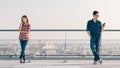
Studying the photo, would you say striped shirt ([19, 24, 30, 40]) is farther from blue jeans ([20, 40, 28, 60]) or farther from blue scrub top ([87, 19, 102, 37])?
blue scrub top ([87, 19, 102, 37])

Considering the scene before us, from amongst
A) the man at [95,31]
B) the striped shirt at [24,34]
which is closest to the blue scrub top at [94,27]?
the man at [95,31]

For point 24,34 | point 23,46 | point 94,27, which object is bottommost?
point 23,46

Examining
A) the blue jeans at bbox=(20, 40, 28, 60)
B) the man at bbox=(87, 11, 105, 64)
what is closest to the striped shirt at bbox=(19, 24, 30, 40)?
the blue jeans at bbox=(20, 40, 28, 60)

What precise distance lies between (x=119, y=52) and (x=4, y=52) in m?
3.70

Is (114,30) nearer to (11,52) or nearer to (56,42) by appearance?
(56,42)

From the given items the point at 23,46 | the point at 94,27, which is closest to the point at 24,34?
the point at 23,46

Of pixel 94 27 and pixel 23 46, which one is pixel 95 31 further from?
pixel 23 46

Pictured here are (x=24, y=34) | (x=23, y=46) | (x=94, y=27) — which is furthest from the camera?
(x=23, y=46)

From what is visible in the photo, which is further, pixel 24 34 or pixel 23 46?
pixel 23 46

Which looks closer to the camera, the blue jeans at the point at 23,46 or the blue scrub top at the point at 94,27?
the blue scrub top at the point at 94,27

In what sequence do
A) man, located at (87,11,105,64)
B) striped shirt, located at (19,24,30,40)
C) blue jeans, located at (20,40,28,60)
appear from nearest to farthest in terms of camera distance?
man, located at (87,11,105,64)
striped shirt, located at (19,24,30,40)
blue jeans, located at (20,40,28,60)

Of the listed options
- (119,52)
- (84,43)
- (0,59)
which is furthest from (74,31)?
(0,59)

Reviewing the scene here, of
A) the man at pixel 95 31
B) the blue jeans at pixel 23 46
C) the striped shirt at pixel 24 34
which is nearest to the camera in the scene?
the man at pixel 95 31

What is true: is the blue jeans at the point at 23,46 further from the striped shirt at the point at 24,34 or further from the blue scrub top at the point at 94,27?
the blue scrub top at the point at 94,27
